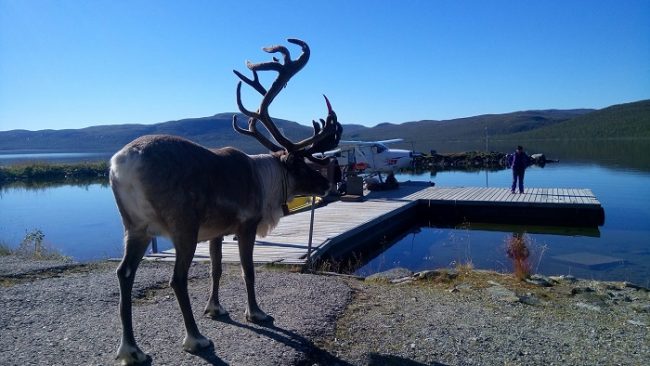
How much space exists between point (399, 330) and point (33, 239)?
13.3 m

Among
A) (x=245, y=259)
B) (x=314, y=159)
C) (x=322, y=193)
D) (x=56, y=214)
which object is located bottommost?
(x=56, y=214)

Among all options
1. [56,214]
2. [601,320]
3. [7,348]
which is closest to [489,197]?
[601,320]

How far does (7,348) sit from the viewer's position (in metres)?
5.20

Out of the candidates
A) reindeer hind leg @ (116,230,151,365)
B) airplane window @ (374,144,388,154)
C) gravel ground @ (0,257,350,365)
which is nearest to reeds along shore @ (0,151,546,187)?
airplane window @ (374,144,388,154)

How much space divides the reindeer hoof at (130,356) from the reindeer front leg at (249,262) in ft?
4.84

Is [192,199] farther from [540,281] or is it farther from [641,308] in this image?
[540,281]

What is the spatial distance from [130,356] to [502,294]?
5206 millimetres

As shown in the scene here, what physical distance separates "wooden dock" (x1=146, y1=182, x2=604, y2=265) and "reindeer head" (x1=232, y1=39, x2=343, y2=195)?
4.12 metres

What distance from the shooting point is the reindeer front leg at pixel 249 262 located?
574 cm

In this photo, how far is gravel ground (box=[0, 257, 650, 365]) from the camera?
16.5 feet

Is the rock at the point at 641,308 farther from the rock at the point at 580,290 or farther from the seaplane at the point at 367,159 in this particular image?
the seaplane at the point at 367,159

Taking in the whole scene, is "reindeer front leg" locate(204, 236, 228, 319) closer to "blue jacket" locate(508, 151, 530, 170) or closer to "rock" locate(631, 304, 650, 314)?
"rock" locate(631, 304, 650, 314)

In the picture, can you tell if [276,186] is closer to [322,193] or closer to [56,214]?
[322,193]

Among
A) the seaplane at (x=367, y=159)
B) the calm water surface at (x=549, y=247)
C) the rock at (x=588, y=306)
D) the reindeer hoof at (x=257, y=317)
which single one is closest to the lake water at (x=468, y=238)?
the calm water surface at (x=549, y=247)
